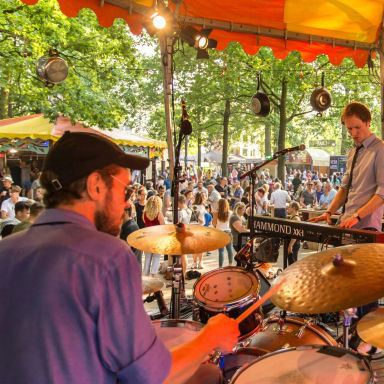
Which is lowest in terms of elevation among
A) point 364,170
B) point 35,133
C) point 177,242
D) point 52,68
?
point 177,242

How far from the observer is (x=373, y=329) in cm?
215

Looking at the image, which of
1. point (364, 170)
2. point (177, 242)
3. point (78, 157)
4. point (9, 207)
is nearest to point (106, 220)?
point (78, 157)

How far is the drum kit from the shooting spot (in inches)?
69.7

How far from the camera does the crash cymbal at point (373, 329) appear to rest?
6.64 feet

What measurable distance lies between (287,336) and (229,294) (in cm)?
55

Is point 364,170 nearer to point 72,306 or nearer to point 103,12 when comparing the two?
point 72,306

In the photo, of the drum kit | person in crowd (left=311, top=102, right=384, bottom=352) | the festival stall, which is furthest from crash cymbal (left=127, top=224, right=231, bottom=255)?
the festival stall

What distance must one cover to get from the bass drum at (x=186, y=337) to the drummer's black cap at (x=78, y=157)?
4.58 ft

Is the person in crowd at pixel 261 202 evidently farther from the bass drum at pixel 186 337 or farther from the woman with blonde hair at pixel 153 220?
the bass drum at pixel 186 337

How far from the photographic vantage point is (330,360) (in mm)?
1835

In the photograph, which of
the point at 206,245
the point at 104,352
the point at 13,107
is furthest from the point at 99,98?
the point at 13,107

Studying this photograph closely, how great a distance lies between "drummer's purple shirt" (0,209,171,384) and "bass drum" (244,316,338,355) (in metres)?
1.68

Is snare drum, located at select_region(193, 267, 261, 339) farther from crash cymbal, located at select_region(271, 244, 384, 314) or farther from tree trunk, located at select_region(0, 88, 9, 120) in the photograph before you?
tree trunk, located at select_region(0, 88, 9, 120)

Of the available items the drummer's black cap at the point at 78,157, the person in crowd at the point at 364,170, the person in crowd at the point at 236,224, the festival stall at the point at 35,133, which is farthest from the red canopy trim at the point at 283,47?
the festival stall at the point at 35,133
